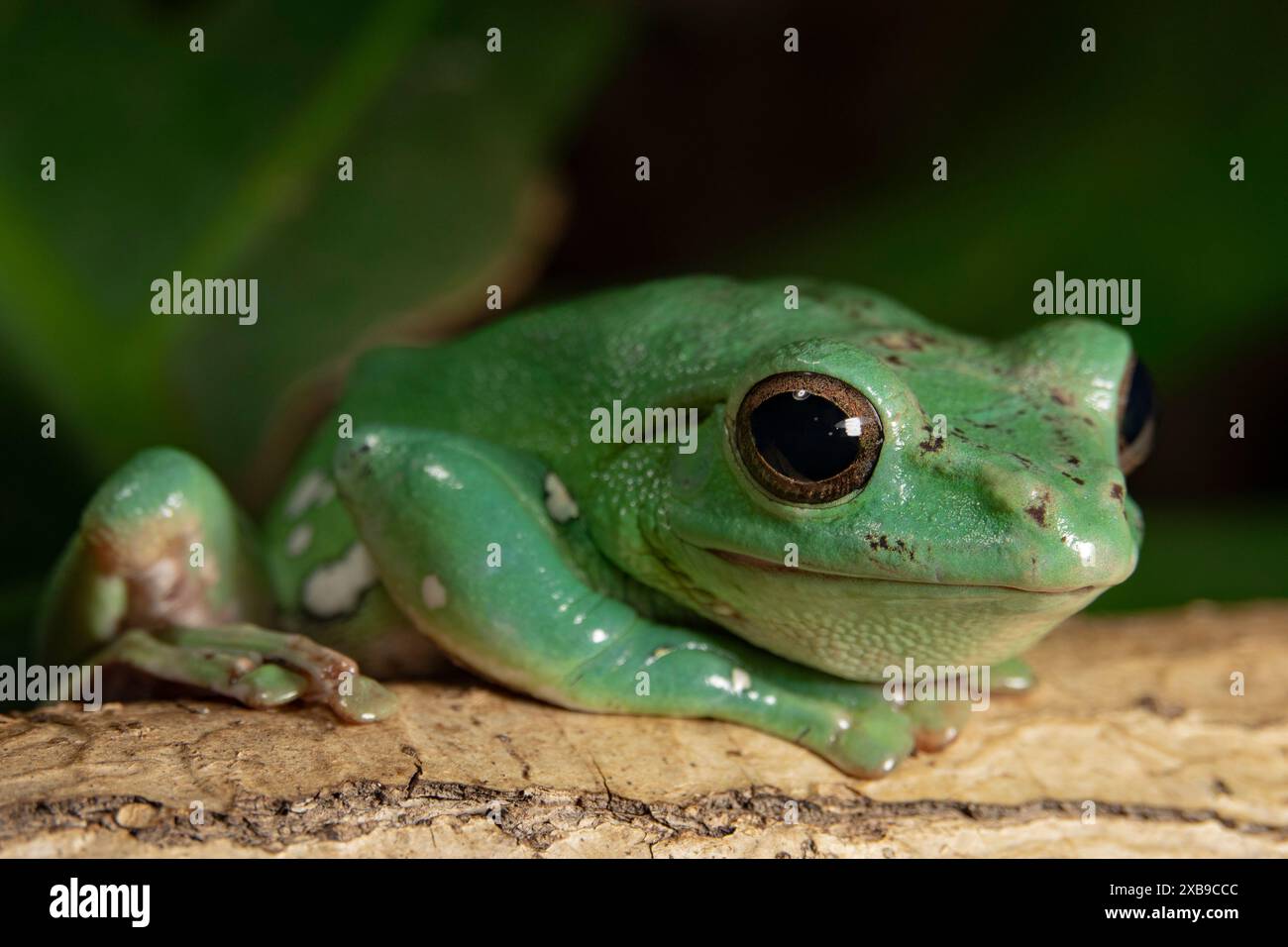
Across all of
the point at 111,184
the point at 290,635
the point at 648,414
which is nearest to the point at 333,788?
the point at 290,635

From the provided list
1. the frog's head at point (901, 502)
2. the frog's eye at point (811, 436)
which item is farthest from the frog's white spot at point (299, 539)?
the frog's eye at point (811, 436)

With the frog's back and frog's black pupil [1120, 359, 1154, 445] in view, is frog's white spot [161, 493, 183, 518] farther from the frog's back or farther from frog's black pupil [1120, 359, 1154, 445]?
frog's black pupil [1120, 359, 1154, 445]

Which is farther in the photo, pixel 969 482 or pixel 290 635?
pixel 290 635

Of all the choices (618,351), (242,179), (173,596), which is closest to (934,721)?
(618,351)

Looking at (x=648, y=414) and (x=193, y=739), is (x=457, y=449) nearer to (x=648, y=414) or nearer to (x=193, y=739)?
(x=648, y=414)

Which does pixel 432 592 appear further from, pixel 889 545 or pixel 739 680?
pixel 889 545

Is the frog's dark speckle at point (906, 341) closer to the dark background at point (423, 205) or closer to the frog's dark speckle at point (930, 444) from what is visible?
the frog's dark speckle at point (930, 444)
